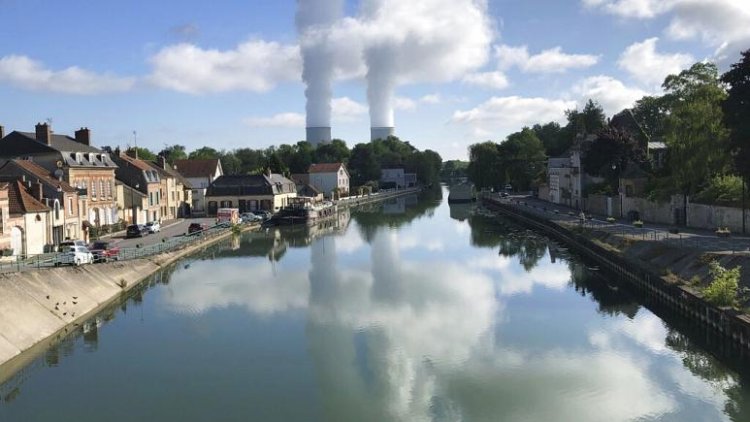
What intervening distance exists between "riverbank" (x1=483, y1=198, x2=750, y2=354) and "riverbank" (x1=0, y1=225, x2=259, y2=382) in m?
23.3

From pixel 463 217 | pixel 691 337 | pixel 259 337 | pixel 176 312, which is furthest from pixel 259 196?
pixel 691 337

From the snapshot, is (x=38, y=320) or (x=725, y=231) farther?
(x=725, y=231)

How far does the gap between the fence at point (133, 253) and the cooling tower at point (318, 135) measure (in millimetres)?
106302

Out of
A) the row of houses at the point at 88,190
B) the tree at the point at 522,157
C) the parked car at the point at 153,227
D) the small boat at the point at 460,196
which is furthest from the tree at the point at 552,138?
the parked car at the point at 153,227

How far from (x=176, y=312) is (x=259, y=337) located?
6062mm

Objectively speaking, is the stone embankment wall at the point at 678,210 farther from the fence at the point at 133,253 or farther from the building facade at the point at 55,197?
the building facade at the point at 55,197

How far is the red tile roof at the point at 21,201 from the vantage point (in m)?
35.1

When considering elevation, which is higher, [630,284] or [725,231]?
[725,231]

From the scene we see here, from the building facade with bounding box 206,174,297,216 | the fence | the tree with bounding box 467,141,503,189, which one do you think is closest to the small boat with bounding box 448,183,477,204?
the tree with bounding box 467,141,503,189

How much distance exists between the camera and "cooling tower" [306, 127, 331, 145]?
16412 centimetres

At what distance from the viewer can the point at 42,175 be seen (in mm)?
42594

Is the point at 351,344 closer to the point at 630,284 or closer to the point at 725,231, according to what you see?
the point at 630,284

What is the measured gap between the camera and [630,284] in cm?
3488

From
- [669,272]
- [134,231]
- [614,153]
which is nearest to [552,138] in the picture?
[614,153]
